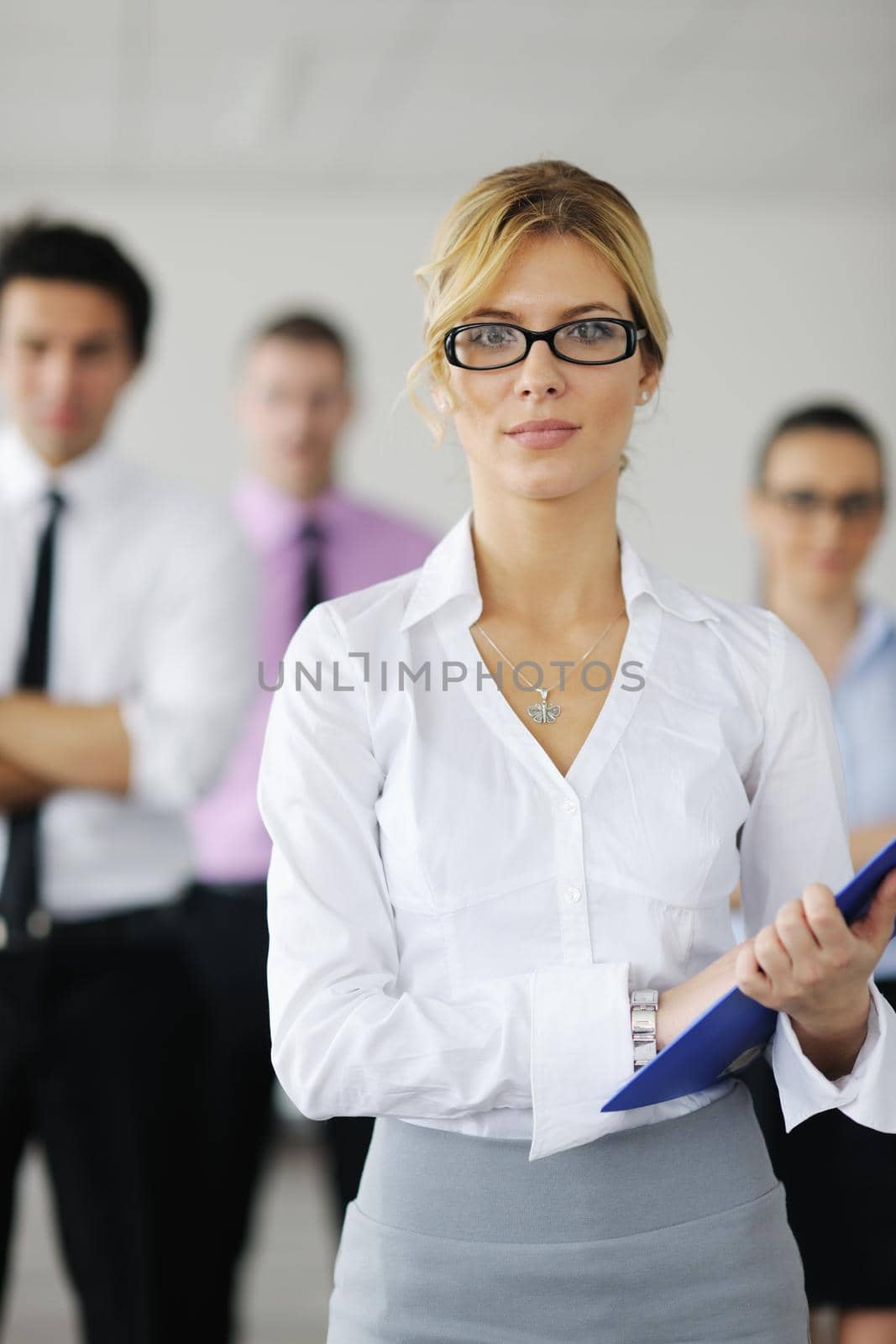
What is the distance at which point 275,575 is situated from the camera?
3.48 metres

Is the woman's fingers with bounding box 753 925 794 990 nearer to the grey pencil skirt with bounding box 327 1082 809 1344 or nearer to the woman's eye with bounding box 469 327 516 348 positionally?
the grey pencil skirt with bounding box 327 1082 809 1344

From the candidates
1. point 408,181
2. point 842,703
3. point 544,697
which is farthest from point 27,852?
point 408,181

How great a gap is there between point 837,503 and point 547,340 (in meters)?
1.46

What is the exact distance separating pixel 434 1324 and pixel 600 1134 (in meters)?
0.23

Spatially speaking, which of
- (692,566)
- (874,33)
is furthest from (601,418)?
(692,566)

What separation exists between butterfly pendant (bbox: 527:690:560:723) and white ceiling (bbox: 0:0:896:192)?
10.4 feet

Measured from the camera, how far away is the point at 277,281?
6328mm

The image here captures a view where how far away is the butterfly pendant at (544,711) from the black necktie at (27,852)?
3.51 ft

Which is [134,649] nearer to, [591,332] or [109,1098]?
[109,1098]

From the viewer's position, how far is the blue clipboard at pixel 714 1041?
114 centimetres

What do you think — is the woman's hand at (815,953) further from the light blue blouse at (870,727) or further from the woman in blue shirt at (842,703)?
the light blue blouse at (870,727)

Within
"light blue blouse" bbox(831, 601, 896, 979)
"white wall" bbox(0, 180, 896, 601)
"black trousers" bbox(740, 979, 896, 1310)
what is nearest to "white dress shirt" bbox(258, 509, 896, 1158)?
"black trousers" bbox(740, 979, 896, 1310)

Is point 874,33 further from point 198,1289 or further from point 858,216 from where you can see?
point 198,1289

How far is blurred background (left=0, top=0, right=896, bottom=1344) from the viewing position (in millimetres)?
4621
